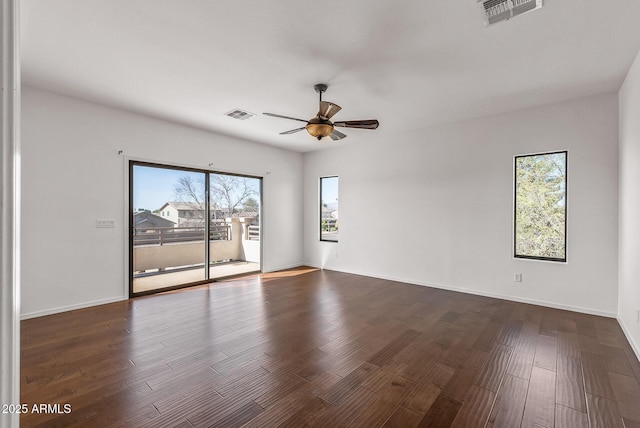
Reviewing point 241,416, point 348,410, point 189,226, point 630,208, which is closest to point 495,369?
point 348,410

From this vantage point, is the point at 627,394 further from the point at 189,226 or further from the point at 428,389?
the point at 189,226

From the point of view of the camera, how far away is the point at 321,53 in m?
2.96

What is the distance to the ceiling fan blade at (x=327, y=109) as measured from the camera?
10.5ft

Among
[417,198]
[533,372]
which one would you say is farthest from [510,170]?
[533,372]

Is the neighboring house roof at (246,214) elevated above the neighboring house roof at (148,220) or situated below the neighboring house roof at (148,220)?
above

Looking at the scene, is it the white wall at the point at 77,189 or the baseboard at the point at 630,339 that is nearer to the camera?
the baseboard at the point at 630,339

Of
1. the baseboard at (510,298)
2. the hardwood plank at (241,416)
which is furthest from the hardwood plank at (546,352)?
the hardwood plank at (241,416)

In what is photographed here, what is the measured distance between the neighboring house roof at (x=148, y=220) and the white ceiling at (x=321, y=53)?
165 cm

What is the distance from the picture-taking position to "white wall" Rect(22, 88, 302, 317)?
3.85m

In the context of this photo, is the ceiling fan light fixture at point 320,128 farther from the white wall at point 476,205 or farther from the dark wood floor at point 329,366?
the dark wood floor at point 329,366

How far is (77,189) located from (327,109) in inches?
144

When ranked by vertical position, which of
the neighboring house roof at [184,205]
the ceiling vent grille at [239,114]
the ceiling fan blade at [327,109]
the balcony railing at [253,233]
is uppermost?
the ceiling vent grille at [239,114]

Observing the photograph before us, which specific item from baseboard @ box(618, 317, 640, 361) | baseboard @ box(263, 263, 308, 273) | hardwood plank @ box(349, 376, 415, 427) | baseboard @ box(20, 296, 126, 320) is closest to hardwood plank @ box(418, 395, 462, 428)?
hardwood plank @ box(349, 376, 415, 427)

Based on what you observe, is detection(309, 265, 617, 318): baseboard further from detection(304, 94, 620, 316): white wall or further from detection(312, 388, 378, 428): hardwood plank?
detection(312, 388, 378, 428): hardwood plank
